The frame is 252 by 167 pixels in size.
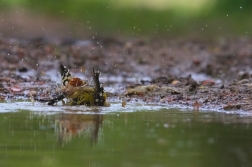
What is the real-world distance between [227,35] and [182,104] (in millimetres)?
9776

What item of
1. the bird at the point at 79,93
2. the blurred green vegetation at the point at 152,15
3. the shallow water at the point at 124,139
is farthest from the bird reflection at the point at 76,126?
the blurred green vegetation at the point at 152,15

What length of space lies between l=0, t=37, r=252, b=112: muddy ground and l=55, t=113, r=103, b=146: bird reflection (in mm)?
1356

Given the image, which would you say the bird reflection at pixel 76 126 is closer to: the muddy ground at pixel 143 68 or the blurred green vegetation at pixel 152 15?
the muddy ground at pixel 143 68

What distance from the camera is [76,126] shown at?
598cm

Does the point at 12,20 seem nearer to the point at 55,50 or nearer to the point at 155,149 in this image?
the point at 55,50

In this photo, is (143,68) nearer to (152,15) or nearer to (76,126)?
(152,15)

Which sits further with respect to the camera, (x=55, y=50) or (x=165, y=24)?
(x=165, y=24)

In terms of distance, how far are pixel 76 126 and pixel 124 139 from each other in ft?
2.26

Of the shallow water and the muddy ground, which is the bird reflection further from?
the muddy ground

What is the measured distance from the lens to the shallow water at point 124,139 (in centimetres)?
455

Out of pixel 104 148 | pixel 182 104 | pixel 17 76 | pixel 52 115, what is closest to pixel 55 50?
pixel 17 76

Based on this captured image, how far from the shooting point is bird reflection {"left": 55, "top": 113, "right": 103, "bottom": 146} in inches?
216

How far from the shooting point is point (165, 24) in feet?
58.6

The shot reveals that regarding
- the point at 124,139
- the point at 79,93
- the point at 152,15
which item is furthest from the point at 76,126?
the point at 152,15
